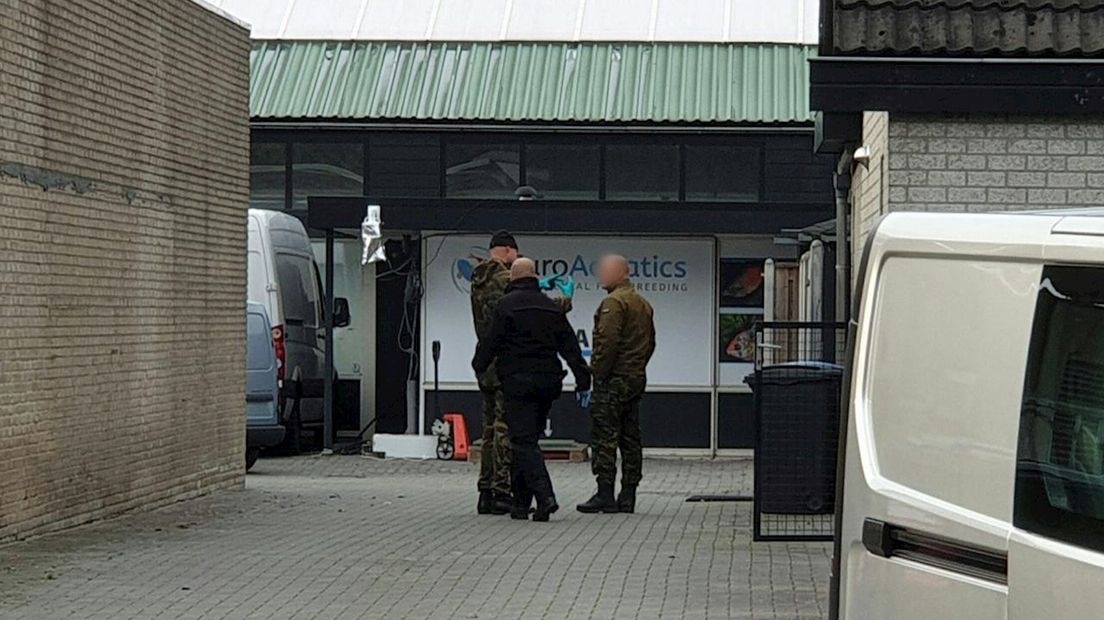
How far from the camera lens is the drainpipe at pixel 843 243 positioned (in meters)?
13.6

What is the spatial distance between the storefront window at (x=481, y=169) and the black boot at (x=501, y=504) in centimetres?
891

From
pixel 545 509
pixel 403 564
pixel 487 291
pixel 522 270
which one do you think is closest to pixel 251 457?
pixel 487 291

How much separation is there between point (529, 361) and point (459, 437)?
7674mm

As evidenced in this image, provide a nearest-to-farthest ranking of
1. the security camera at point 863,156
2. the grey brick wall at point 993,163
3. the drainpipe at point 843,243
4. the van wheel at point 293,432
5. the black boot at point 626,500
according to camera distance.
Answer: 1. the grey brick wall at point 993,163
2. the security camera at point 863,156
3. the drainpipe at point 843,243
4. the black boot at point 626,500
5. the van wheel at point 293,432

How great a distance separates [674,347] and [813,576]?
10.8m

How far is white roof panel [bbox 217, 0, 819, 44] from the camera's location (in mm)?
24219

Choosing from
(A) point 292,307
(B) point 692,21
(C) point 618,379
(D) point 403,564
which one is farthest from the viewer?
(B) point 692,21

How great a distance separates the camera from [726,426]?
2128 cm

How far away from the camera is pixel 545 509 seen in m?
13.4

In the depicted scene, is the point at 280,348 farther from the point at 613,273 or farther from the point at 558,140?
the point at 613,273

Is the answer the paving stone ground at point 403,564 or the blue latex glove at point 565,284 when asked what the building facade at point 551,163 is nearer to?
the blue latex glove at point 565,284

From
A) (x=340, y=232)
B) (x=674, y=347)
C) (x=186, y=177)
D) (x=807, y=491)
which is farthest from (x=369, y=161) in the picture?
(x=807, y=491)

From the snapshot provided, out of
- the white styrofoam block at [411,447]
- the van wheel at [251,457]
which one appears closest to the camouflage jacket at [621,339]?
the van wheel at [251,457]

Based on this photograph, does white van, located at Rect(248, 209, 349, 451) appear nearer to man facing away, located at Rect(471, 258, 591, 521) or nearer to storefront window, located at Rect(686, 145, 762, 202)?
storefront window, located at Rect(686, 145, 762, 202)
